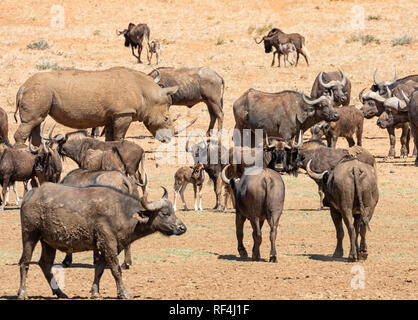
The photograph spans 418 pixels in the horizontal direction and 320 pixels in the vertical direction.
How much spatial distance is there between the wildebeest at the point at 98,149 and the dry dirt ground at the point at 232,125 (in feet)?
4.37

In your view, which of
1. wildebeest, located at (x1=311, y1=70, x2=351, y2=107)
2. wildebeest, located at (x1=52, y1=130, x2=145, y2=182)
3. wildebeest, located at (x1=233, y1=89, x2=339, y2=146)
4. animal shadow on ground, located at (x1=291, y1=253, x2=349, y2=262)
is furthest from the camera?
wildebeest, located at (x1=311, y1=70, x2=351, y2=107)

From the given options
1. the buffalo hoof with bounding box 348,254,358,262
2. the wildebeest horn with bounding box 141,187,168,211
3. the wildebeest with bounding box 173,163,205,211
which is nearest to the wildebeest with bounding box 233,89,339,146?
the wildebeest with bounding box 173,163,205,211

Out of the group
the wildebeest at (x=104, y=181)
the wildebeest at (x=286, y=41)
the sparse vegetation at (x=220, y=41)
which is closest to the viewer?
the wildebeest at (x=104, y=181)

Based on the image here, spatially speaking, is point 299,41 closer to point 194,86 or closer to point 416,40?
point 416,40

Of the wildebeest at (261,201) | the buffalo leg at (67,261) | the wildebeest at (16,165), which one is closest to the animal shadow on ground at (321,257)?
the wildebeest at (261,201)

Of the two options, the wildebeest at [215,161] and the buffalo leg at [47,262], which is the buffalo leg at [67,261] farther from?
the wildebeest at [215,161]

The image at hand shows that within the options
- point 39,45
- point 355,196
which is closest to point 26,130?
point 355,196

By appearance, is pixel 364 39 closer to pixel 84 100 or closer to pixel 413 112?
pixel 413 112

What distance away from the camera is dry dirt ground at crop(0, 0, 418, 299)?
990 cm

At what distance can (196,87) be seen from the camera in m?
24.2

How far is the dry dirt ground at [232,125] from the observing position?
9.90m

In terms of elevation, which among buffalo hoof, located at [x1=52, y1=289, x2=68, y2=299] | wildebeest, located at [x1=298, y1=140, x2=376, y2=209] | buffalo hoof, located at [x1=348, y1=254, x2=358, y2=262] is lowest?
buffalo hoof, located at [x1=348, y1=254, x2=358, y2=262]

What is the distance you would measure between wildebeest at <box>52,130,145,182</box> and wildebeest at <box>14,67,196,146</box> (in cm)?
151

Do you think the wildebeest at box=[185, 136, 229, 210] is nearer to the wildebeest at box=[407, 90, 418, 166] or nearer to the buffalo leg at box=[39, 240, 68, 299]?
the wildebeest at box=[407, 90, 418, 166]
